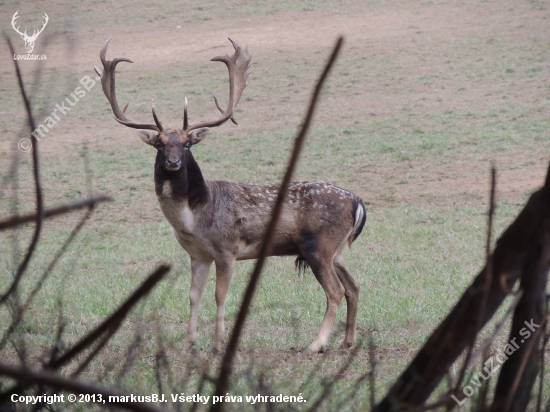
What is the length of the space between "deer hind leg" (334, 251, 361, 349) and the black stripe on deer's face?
1.58m

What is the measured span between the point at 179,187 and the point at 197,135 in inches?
23.5

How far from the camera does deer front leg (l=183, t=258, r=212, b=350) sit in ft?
22.8

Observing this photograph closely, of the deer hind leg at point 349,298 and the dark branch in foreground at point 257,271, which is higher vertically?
the dark branch in foreground at point 257,271

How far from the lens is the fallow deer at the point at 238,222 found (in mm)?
7152

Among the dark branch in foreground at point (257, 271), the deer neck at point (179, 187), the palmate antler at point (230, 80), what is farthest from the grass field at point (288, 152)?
the palmate antler at point (230, 80)

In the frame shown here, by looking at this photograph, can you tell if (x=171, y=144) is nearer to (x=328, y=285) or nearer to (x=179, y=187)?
(x=179, y=187)

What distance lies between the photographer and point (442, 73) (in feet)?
86.8

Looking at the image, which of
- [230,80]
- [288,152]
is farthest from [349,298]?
[288,152]

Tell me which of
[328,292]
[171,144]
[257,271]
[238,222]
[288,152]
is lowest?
[288,152]

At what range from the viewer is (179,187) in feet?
23.7

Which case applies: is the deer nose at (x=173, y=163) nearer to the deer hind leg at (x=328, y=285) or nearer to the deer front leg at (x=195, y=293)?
the deer front leg at (x=195, y=293)

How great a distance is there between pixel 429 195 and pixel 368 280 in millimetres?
Answer: 6339

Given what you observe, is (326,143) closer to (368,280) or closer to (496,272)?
(368,280)

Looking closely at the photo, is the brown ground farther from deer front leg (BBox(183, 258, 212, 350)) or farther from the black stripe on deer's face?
the black stripe on deer's face
